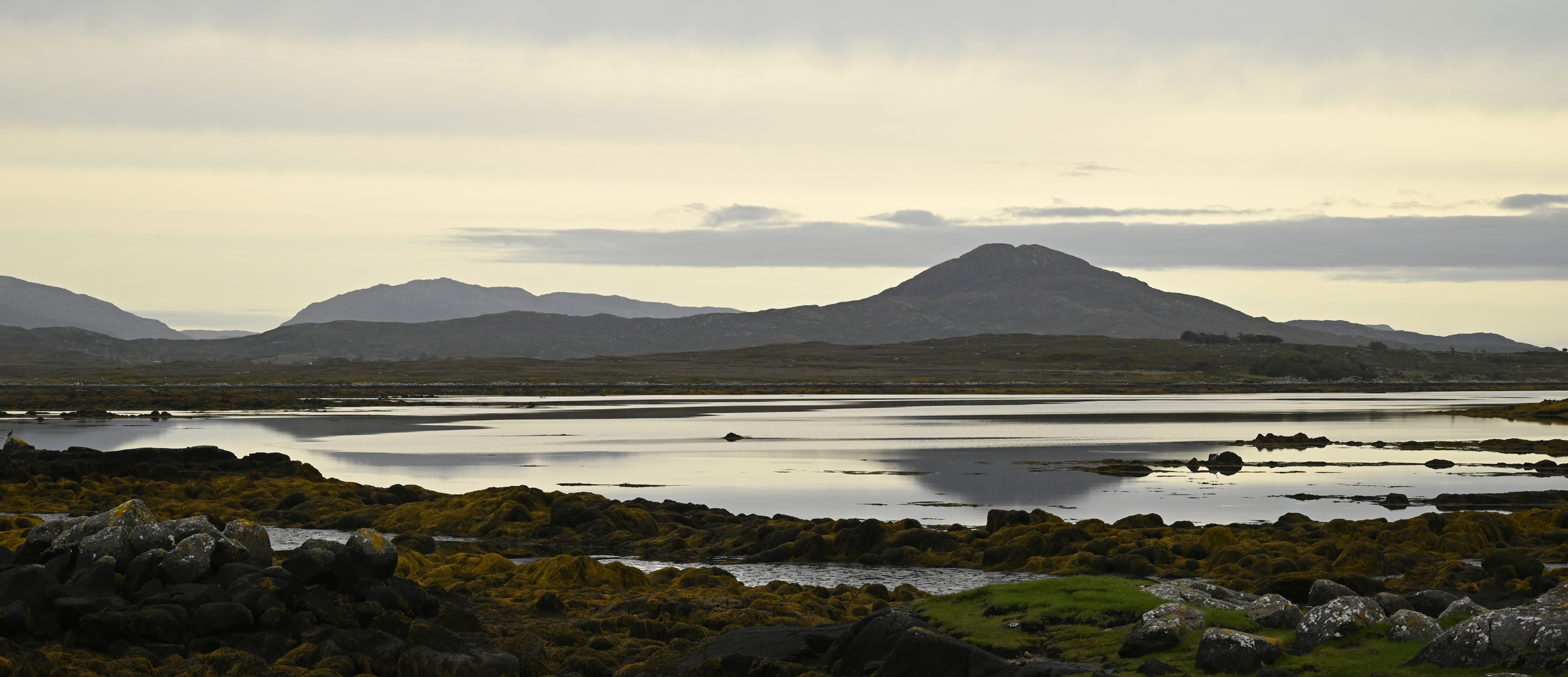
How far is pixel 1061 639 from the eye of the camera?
37.1 ft

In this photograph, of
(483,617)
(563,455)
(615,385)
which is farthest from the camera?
(615,385)

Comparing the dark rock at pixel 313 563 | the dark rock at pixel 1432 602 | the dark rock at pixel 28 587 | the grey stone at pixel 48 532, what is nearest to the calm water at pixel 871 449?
the dark rock at pixel 1432 602

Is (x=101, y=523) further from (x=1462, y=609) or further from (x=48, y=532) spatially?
(x=1462, y=609)

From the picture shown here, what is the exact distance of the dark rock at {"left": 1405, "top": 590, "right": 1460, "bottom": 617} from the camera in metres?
11.6

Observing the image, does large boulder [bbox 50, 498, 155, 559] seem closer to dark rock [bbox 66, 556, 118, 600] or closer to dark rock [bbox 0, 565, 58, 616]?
dark rock [bbox 66, 556, 118, 600]

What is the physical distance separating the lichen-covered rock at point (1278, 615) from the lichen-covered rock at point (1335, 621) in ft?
1.20

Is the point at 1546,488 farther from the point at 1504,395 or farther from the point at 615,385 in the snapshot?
the point at 615,385

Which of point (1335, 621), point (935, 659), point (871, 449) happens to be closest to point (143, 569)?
point (935, 659)

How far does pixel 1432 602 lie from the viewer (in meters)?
11.7

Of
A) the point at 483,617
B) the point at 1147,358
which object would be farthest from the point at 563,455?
the point at 1147,358

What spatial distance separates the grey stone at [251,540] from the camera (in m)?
14.8

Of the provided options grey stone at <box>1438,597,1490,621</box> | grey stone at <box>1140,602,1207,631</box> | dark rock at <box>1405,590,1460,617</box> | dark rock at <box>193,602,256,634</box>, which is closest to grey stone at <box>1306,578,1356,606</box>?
dark rock at <box>1405,590,1460,617</box>

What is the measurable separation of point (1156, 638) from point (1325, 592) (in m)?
3.00

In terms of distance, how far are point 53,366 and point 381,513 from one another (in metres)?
191
